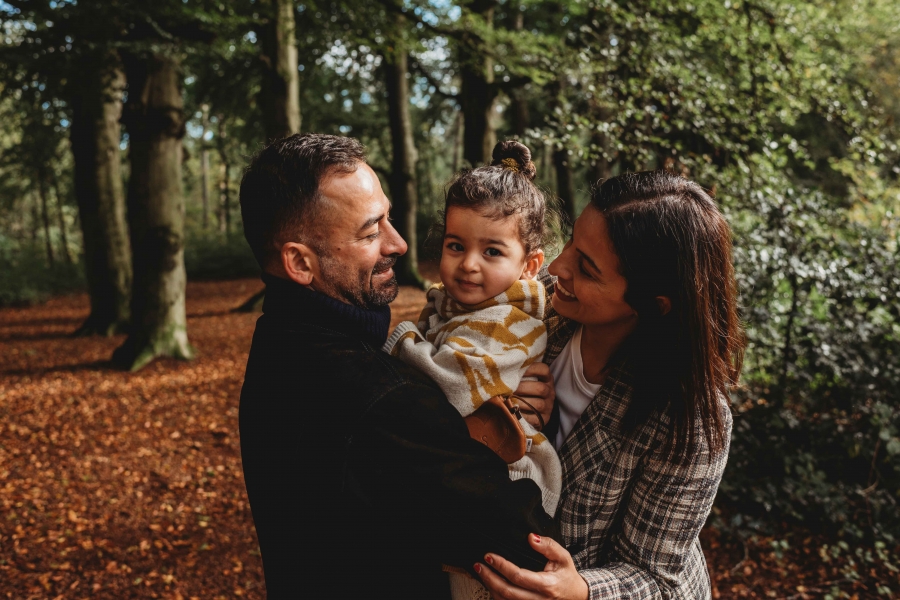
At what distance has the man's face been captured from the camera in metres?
1.77

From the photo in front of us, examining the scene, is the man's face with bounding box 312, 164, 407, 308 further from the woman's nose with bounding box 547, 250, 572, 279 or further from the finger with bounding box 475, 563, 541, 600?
the finger with bounding box 475, 563, 541, 600

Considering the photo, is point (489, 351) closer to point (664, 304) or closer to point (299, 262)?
point (664, 304)

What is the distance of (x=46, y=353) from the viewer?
9.80 metres

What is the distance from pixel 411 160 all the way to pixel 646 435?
12919 millimetres

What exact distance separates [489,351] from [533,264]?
1.92 feet

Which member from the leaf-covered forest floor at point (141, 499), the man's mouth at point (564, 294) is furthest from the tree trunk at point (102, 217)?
the man's mouth at point (564, 294)

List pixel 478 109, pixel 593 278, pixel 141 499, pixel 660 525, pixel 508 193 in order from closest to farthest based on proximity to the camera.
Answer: pixel 660 525
pixel 593 278
pixel 508 193
pixel 141 499
pixel 478 109

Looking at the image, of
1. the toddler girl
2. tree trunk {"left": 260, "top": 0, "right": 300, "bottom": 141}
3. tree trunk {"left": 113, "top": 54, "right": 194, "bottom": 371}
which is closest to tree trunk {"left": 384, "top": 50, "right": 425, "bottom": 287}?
tree trunk {"left": 260, "top": 0, "right": 300, "bottom": 141}

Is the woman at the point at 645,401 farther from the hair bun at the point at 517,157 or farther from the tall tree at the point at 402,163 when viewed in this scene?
the tall tree at the point at 402,163

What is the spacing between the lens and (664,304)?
167 cm

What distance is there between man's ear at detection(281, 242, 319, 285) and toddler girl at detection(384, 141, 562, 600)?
0.37 m

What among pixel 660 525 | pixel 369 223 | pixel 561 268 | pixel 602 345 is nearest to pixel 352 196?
pixel 369 223

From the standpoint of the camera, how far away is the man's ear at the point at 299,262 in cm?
175

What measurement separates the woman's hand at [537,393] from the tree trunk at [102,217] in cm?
1129
